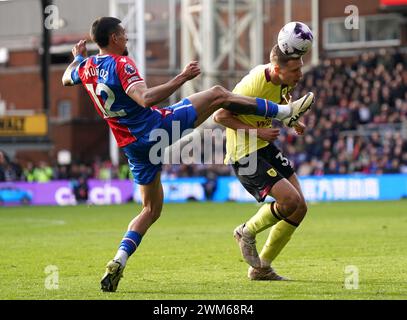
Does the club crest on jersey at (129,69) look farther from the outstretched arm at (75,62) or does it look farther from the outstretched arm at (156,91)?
the outstretched arm at (75,62)

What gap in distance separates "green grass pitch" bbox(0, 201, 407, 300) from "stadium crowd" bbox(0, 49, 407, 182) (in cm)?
→ 919

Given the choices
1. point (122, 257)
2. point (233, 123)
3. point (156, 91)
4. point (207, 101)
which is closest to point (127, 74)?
point (156, 91)

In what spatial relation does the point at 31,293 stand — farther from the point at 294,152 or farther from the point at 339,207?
the point at 294,152

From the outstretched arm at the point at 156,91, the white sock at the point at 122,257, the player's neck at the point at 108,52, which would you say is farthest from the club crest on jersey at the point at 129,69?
the white sock at the point at 122,257

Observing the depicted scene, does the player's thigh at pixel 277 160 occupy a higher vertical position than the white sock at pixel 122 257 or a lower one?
higher

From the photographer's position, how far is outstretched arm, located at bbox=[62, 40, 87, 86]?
1056 cm

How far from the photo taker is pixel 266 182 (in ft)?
35.5

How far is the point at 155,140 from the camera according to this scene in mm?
9844

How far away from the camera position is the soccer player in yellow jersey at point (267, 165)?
10797 millimetres

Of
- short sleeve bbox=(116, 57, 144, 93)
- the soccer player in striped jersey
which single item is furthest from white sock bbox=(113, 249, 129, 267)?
short sleeve bbox=(116, 57, 144, 93)

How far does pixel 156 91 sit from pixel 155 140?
682mm

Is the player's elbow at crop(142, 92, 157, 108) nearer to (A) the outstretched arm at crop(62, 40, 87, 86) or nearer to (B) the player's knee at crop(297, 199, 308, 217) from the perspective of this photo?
(A) the outstretched arm at crop(62, 40, 87, 86)

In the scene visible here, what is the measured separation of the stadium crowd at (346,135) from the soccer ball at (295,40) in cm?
2252
